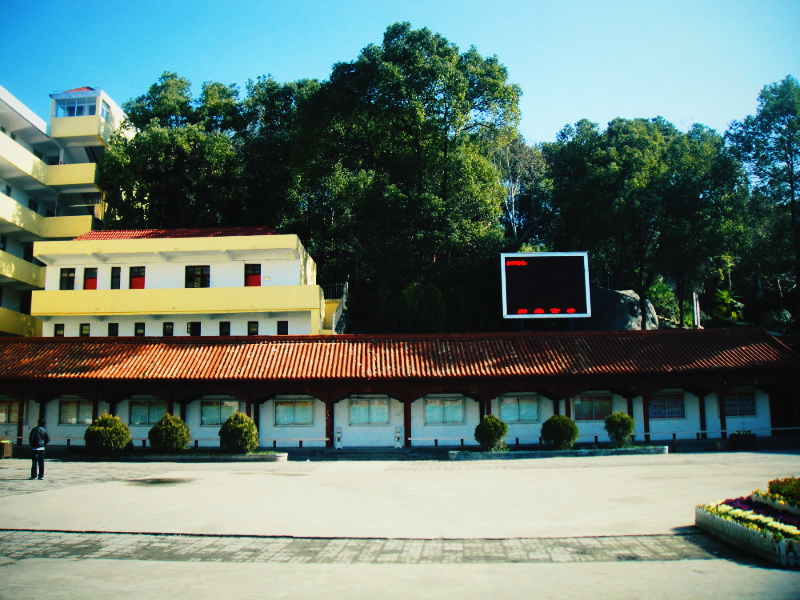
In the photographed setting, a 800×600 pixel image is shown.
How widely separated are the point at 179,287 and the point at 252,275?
13.7 feet

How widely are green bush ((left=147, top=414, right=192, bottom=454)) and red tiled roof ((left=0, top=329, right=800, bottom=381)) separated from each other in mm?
2326

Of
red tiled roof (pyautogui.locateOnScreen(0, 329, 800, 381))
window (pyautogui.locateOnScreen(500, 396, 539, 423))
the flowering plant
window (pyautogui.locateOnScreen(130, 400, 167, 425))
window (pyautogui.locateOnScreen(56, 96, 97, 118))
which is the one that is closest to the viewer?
the flowering plant

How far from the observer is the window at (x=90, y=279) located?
129 feet

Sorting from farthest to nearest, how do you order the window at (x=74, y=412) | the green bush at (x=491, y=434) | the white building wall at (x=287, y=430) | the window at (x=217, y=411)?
1. the window at (x=74, y=412)
2. the window at (x=217, y=411)
3. the white building wall at (x=287, y=430)
4. the green bush at (x=491, y=434)

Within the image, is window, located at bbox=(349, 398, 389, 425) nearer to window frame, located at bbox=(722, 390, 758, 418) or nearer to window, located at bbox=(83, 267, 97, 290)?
window frame, located at bbox=(722, 390, 758, 418)

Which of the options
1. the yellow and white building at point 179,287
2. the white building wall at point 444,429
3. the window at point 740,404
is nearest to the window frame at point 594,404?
the white building wall at point 444,429

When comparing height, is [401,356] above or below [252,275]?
below

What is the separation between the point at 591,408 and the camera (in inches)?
1167

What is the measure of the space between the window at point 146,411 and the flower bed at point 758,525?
23883 millimetres

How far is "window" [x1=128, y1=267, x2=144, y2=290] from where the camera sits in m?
39.1

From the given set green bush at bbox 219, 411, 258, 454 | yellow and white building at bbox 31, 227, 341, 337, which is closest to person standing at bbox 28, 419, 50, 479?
green bush at bbox 219, 411, 258, 454

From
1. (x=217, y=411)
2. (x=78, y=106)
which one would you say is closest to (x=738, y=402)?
(x=217, y=411)

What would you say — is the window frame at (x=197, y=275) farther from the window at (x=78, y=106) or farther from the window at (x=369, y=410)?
the window at (x=78, y=106)

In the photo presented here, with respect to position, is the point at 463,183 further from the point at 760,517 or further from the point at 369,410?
the point at 760,517
